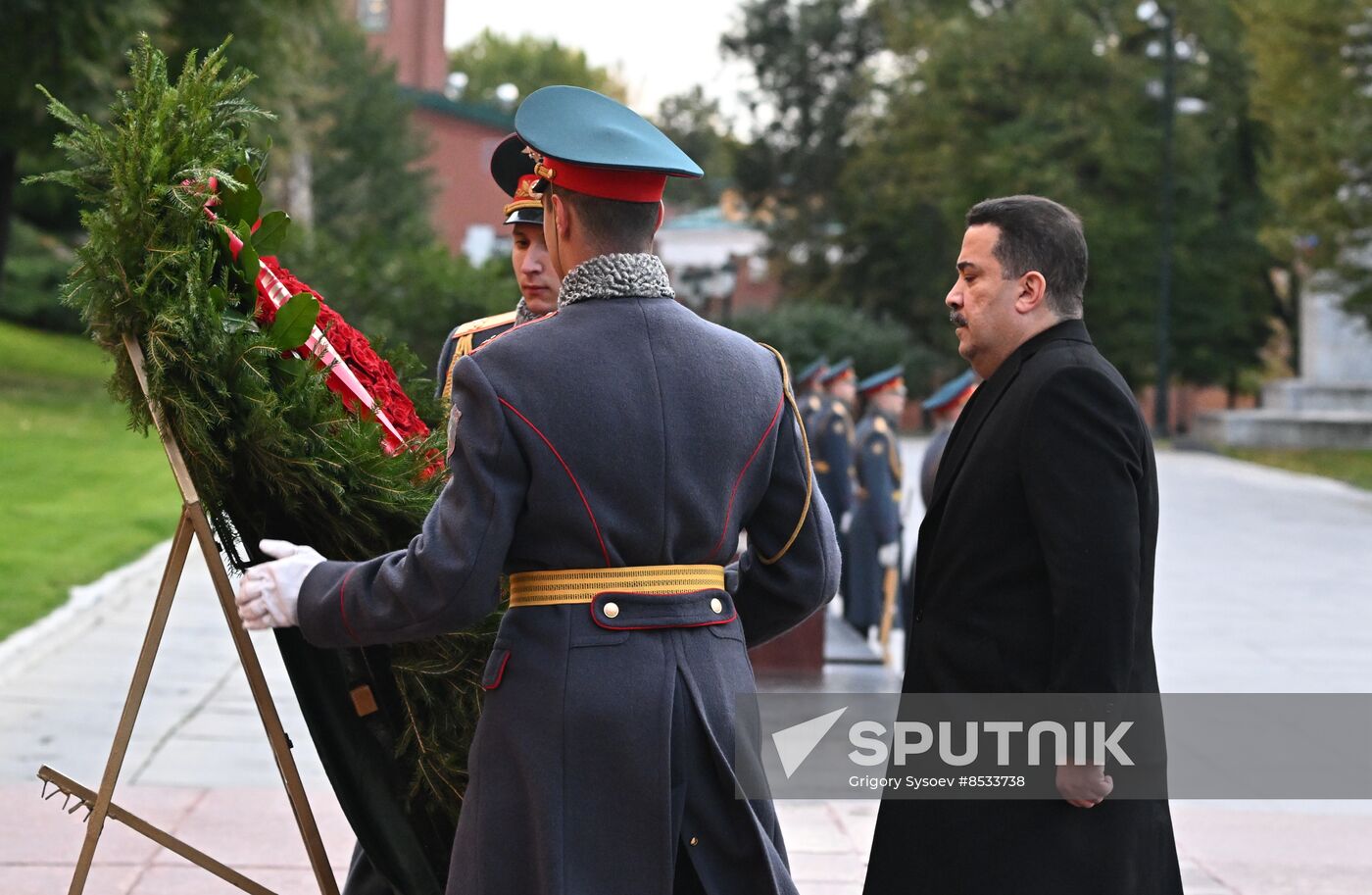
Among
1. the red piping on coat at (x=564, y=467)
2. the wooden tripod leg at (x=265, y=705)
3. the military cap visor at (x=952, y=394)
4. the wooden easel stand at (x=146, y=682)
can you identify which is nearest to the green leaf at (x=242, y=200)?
the wooden easel stand at (x=146, y=682)

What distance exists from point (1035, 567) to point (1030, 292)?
1.83 ft

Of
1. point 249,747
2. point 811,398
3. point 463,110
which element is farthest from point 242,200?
point 463,110

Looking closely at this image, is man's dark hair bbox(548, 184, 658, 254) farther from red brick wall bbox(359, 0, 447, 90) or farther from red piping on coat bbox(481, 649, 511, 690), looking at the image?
red brick wall bbox(359, 0, 447, 90)

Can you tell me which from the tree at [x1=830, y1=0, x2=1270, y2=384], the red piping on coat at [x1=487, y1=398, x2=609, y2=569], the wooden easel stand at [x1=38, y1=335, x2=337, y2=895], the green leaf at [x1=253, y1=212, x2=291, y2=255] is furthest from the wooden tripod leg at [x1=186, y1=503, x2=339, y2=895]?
the tree at [x1=830, y1=0, x2=1270, y2=384]

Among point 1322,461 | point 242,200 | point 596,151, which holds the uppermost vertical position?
point 596,151

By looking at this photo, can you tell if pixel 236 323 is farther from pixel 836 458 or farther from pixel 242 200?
pixel 836 458

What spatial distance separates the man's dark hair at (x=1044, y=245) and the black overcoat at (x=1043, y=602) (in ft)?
0.24

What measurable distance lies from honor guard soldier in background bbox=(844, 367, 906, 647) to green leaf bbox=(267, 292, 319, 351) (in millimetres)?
8124

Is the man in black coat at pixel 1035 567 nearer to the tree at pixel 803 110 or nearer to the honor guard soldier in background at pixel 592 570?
the honor guard soldier in background at pixel 592 570

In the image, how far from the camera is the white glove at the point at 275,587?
3.02 m

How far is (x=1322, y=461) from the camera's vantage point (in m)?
32.6

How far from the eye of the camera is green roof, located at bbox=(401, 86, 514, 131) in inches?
2501

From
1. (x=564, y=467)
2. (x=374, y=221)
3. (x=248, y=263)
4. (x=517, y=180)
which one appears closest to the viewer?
(x=564, y=467)

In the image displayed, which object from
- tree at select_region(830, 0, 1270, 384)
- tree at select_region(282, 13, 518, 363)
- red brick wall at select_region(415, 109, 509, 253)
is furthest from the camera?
red brick wall at select_region(415, 109, 509, 253)
